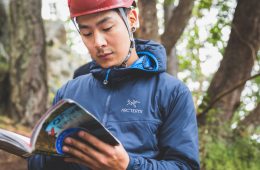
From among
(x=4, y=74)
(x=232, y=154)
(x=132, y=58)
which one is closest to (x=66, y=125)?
(x=132, y=58)

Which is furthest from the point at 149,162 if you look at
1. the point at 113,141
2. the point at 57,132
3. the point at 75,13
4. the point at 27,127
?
the point at 27,127

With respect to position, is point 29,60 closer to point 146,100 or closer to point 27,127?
point 27,127

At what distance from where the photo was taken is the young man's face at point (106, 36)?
1.94 meters

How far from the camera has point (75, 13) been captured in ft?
6.40

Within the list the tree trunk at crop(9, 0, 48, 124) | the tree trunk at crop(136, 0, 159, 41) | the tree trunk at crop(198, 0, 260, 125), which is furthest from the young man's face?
the tree trunk at crop(9, 0, 48, 124)

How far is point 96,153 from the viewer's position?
153cm

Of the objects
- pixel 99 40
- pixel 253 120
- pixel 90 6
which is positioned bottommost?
pixel 253 120

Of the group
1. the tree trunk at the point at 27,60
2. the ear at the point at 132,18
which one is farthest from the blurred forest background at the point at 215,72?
the ear at the point at 132,18

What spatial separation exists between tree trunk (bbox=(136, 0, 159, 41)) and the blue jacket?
317cm

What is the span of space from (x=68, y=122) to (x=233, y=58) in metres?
4.57

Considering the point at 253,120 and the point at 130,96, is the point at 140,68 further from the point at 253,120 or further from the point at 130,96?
the point at 253,120

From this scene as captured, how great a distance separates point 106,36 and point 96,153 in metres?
0.65

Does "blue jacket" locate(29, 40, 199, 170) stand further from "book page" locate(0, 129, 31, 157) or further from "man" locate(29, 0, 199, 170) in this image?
"book page" locate(0, 129, 31, 157)

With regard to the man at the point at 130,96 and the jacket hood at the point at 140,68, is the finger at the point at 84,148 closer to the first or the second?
the man at the point at 130,96
